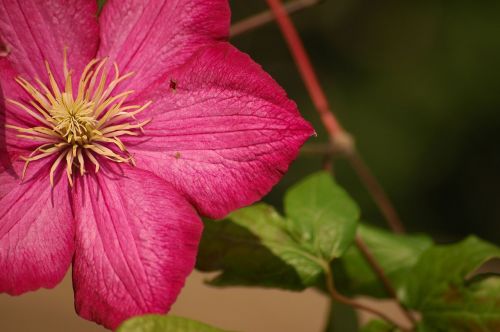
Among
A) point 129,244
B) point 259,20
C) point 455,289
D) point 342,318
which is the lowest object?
point 342,318

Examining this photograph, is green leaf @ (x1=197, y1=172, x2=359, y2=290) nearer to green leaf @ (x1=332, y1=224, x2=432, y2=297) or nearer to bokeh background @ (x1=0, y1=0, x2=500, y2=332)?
green leaf @ (x1=332, y1=224, x2=432, y2=297)

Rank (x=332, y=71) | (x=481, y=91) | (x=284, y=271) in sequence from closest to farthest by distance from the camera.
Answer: (x=284, y=271) → (x=481, y=91) → (x=332, y=71)

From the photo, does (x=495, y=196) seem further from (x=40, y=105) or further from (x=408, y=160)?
(x=40, y=105)

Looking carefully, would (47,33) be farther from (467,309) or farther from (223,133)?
(467,309)

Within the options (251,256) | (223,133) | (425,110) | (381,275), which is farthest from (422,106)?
(223,133)

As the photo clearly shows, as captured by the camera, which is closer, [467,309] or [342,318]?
[467,309]

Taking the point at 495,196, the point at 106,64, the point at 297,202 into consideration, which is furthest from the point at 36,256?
the point at 495,196
